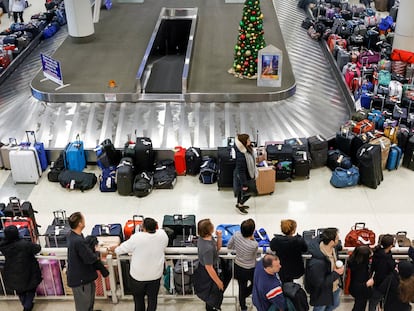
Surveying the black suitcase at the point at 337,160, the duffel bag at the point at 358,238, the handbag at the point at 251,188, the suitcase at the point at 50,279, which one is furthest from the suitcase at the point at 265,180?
the suitcase at the point at 50,279

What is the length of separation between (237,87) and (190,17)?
250 inches

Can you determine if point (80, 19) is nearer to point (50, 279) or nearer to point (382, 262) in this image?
point (50, 279)

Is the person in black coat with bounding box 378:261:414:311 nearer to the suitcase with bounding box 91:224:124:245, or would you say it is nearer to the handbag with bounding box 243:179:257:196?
the suitcase with bounding box 91:224:124:245

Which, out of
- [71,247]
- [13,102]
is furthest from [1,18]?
[71,247]

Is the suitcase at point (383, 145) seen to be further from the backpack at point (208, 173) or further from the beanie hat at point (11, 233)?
the beanie hat at point (11, 233)

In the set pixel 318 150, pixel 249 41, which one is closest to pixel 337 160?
pixel 318 150

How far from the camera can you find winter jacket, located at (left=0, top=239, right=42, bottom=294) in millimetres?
6938

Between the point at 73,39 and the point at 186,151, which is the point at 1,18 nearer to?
the point at 73,39

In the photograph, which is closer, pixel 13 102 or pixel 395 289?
pixel 395 289

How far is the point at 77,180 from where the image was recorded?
11.0 metres

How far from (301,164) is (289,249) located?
456cm

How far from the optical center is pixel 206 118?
12.5m

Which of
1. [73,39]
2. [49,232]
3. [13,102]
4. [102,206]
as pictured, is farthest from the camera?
[73,39]

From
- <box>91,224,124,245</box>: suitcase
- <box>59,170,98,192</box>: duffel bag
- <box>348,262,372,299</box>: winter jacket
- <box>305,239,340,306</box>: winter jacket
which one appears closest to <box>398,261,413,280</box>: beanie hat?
<box>348,262,372,299</box>: winter jacket
